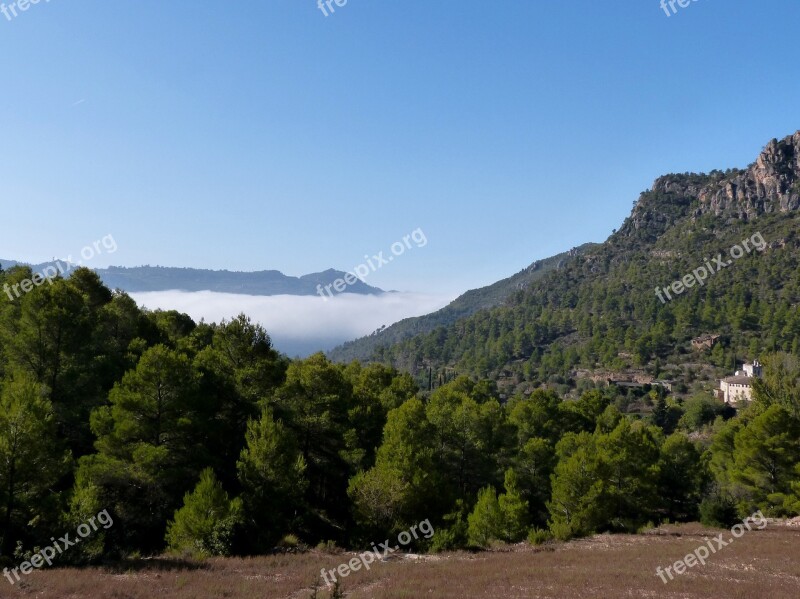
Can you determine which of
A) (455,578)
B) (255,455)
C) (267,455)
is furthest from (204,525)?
(455,578)

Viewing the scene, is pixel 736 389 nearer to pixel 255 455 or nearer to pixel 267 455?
pixel 267 455

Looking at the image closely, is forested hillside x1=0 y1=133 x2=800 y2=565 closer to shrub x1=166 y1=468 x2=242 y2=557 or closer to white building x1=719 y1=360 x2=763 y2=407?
shrub x1=166 y1=468 x2=242 y2=557

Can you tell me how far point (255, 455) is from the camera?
29000 mm

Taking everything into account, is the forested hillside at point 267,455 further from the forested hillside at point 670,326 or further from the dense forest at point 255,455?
the forested hillside at point 670,326

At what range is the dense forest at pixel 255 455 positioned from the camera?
979 inches

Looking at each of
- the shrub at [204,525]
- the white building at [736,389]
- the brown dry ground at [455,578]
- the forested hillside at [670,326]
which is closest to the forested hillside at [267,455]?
the shrub at [204,525]

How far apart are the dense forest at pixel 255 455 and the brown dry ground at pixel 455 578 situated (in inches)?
129

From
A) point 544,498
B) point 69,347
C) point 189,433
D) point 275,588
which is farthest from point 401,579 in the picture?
point 544,498

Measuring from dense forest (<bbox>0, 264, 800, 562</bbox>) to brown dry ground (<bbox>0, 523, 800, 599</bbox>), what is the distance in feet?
10.8

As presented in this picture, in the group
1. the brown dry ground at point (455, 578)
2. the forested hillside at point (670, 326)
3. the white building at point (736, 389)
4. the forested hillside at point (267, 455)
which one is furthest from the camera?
the forested hillside at point (670, 326)

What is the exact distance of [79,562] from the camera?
21.6 m

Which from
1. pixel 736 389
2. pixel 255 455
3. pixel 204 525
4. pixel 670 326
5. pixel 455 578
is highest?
pixel 255 455

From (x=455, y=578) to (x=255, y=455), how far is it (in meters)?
13.1

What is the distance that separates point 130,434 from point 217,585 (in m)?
11.2
